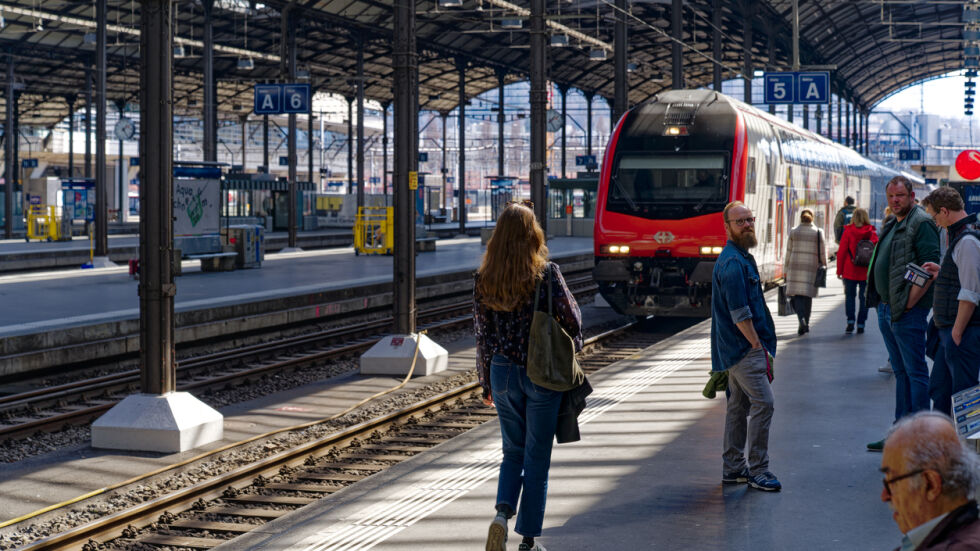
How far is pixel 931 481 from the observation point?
2.50m

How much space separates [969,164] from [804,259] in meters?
2.69

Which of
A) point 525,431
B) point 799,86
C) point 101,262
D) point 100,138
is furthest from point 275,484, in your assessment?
point 799,86

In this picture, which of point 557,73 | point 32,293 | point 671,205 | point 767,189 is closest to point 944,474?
point 671,205

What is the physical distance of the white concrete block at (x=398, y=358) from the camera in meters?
13.2

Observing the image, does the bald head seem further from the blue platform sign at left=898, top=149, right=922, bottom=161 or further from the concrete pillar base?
the blue platform sign at left=898, top=149, right=922, bottom=161

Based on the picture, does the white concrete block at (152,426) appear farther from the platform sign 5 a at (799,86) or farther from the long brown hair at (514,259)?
the platform sign 5 a at (799,86)

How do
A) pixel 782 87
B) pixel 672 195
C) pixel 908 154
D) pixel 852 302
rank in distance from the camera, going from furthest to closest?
pixel 908 154 → pixel 782 87 → pixel 672 195 → pixel 852 302

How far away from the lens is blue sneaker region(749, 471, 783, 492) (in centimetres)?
661

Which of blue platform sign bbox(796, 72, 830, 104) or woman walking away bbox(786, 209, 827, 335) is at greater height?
blue platform sign bbox(796, 72, 830, 104)

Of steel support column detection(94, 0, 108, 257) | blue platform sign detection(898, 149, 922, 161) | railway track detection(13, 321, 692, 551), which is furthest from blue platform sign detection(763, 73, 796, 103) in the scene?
blue platform sign detection(898, 149, 922, 161)

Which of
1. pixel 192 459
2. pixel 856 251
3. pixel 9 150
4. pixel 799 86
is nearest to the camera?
pixel 192 459

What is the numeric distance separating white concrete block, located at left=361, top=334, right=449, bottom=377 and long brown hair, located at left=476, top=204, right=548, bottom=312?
805 cm

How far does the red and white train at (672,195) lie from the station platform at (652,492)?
613 cm

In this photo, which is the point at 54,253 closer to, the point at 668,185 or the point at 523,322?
the point at 668,185
